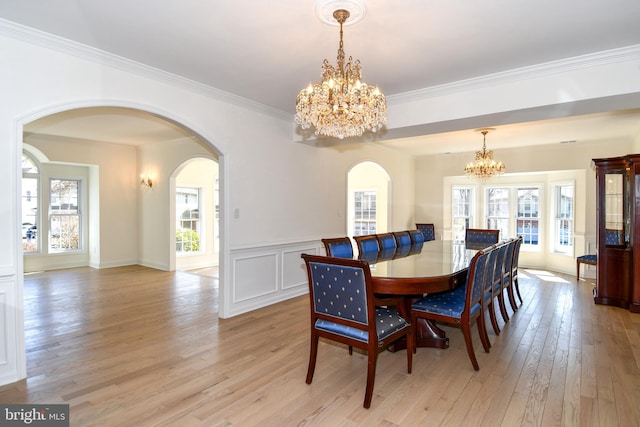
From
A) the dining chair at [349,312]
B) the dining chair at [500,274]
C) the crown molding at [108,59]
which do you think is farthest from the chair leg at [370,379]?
the crown molding at [108,59]

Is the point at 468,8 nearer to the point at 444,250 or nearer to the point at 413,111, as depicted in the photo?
the point at 413,111

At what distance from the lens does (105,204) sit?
730 cm

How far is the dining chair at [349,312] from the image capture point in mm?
2281

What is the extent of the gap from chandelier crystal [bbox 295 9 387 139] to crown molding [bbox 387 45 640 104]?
1.57m

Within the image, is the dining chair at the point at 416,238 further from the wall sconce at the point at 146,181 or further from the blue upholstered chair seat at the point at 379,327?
the wall sconce at the point at 146,181

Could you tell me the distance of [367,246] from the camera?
4.08 metres

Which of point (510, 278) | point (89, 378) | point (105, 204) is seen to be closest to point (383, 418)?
point (89, 378)

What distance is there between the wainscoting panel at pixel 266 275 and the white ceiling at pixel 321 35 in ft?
6.67

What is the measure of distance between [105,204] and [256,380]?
Answer: 20.6 feet

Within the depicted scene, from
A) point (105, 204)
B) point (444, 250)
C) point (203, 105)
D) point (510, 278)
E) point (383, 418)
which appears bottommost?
point (383, 418)

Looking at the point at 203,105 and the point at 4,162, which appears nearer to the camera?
the point at 4,162

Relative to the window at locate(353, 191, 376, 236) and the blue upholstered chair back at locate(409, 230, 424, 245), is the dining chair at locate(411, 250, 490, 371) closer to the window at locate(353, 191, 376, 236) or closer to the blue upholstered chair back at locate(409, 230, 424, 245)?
the blue upholstered chair back at locate(409, 230, 424, 245)

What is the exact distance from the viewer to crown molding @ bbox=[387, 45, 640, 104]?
291cm

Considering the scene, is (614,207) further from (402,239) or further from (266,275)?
(266,275)
